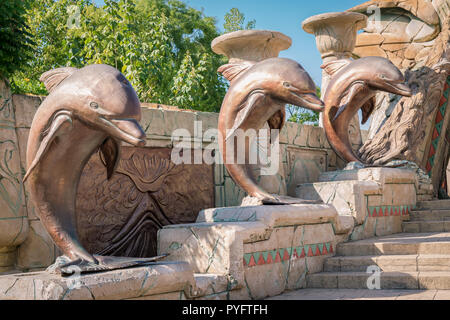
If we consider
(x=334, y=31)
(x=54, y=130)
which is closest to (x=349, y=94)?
(x=334, y=31)

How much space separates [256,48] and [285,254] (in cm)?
331

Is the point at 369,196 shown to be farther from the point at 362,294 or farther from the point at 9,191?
the point at 9,191

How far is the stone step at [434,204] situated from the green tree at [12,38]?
21.8 ft

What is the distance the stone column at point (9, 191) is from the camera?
5.36 m

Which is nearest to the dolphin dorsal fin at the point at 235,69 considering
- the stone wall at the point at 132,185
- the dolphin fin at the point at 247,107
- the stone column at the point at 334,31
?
the dolphin fin at the point at 247,107

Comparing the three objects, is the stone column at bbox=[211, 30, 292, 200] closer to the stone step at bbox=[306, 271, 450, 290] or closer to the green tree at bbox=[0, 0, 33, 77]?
the stone step at bbox=[306, 271, 450, 290]

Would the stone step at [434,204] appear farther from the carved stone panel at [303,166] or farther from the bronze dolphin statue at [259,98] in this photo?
the bronze dolphin statue at [259,98]

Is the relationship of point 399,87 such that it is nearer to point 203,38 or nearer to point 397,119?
point 397,119

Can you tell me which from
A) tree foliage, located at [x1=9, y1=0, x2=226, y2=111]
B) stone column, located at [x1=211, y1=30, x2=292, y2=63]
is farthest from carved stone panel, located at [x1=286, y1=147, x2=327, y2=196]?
tree foliage, located at [x1=9, y1=0, x2=226, y2=111]

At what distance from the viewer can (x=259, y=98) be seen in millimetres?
6137

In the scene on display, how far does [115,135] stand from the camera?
406cm

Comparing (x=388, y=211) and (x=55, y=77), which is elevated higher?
(x=55, y=77)

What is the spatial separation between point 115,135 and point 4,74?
2147mm

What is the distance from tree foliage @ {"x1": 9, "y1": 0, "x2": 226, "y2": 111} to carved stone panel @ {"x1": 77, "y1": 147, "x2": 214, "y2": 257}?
5.89ft
